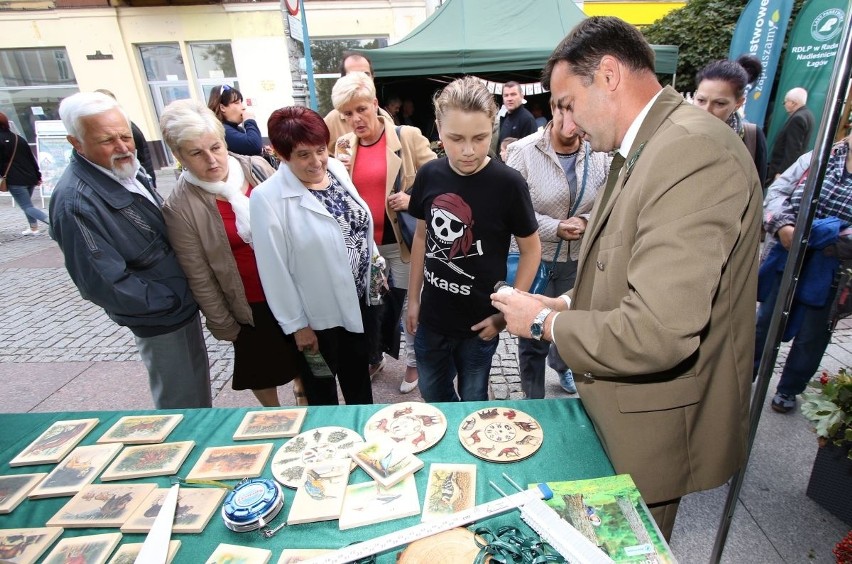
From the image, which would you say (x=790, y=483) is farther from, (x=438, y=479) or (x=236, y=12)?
(x=236, y=12)

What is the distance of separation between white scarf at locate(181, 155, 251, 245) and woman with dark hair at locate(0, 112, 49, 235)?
6896 mm

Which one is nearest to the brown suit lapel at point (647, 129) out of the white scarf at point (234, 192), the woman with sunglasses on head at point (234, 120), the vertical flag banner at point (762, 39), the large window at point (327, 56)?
the white scarf at point (234, 192)

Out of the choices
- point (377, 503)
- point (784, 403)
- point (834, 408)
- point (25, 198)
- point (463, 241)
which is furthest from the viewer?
point (25, 198)

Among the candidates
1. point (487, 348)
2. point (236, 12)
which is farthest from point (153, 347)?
point (236, 12)

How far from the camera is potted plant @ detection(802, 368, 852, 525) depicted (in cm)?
156

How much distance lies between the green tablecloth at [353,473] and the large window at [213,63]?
12.8 m

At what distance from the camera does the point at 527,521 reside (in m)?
0.93

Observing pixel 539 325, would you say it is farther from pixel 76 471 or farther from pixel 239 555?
pixel 76 471

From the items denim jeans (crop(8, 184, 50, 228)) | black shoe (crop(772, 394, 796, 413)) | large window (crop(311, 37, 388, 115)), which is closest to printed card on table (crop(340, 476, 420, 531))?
black shoe (crop(772, 394, 796, 413))

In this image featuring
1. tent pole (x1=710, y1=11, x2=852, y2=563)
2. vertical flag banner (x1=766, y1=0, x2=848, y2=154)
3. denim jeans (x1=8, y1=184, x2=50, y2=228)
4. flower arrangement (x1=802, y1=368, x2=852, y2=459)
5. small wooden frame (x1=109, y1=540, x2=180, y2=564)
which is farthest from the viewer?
denim jeans (x1=8, y1=184, x2=50, y2=228)

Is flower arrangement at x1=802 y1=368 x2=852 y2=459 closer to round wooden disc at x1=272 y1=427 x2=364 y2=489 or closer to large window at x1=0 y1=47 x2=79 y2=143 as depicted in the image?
round wooden disc at x1=272 y1=427 x2=364 y2=489

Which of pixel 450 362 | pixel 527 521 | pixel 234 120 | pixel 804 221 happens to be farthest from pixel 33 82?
pixel 804 221

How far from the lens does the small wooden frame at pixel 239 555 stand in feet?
2.98

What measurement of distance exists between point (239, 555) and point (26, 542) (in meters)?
0.50
